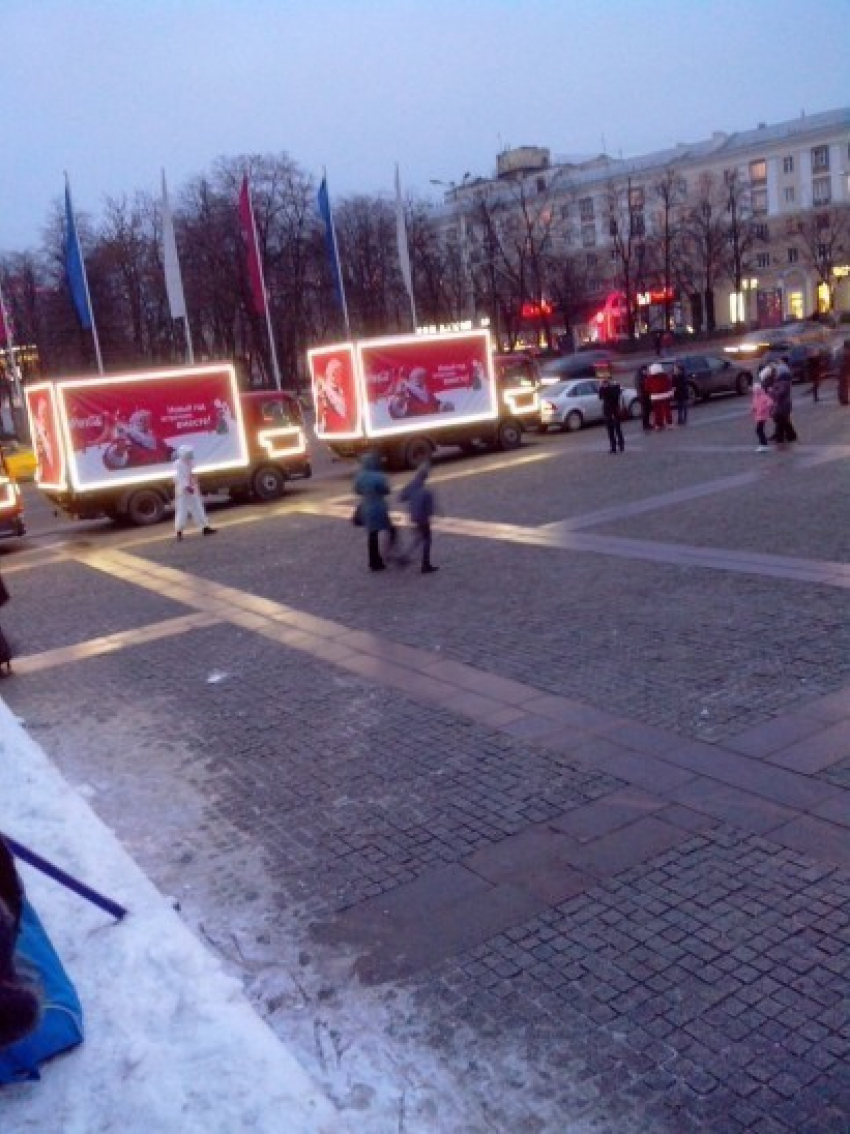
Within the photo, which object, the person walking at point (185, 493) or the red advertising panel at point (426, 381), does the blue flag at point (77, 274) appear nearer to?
the red advertising panel at point (426, 381)

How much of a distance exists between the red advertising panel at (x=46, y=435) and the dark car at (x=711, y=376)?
1970 centimetres

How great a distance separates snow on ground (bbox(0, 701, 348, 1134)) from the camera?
144 inches

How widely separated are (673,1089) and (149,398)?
1893 centimetres

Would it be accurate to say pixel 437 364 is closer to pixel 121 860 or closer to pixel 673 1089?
pixel 121 860

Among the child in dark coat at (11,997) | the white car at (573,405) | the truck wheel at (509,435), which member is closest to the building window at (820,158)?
the white car at (573,405)

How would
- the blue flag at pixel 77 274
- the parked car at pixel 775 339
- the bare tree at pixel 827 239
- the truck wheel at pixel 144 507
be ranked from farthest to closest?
the bare tree at pixel 827 239, the parked car at pixel 775 339, the blue flag at pixel 77 274, the truck wheel at pixel 144 507

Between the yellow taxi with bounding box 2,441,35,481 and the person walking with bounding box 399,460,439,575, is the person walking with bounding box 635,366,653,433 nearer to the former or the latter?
the person walking with bounding box 399,460,439,575

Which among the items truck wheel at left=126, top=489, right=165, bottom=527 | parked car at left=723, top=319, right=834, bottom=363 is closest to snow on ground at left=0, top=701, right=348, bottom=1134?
truck wheel at left=126, top=489, right=165, bottom=527

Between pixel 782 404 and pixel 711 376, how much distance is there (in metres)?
13.3

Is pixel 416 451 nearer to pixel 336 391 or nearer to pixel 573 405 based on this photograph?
pixel 336 391

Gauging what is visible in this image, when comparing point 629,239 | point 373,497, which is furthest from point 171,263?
point 629,239

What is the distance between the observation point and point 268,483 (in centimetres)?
2252

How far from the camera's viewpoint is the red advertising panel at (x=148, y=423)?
20172mm

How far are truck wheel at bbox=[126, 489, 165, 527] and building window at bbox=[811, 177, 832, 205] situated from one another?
85919 millimetres
